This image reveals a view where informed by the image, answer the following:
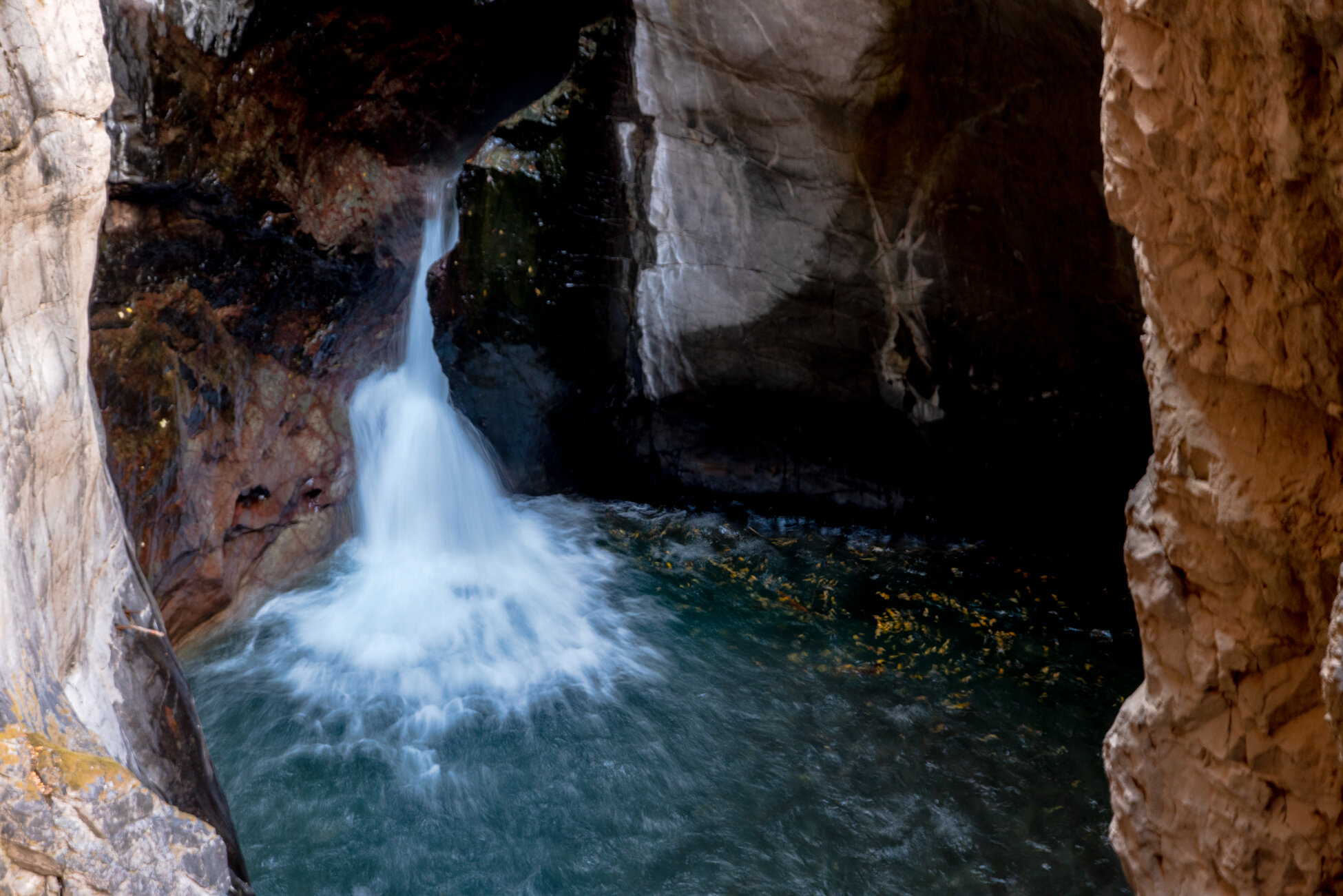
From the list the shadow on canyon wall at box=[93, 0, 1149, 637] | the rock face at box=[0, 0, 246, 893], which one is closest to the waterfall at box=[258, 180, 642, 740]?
the shadow on canyon wall at box=[93, 0, 1149, 637]

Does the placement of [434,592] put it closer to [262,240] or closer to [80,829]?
[262,240]

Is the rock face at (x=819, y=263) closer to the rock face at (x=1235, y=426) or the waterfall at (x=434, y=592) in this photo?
the waterfall at (x=434, y=592)

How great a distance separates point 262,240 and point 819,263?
3.42 meters

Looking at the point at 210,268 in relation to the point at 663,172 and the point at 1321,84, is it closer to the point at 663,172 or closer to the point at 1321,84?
the point at 663,172

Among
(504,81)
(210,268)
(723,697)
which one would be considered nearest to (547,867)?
(723,697)

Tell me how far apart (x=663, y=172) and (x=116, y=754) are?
5.10 metres

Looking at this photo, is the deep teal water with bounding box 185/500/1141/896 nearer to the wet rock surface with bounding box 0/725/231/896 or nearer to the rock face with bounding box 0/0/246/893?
the rock face with bounding box 0/0/246/893

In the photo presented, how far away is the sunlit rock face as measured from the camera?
473cm

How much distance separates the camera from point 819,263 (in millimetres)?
6512

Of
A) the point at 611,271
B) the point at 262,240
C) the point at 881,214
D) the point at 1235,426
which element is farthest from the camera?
the point at 611,271

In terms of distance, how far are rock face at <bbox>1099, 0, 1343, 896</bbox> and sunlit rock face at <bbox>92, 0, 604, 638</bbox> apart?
4.28 metres

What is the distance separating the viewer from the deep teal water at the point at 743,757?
3.96m

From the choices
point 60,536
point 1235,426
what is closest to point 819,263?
point 1235,426

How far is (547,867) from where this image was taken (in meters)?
3.97
